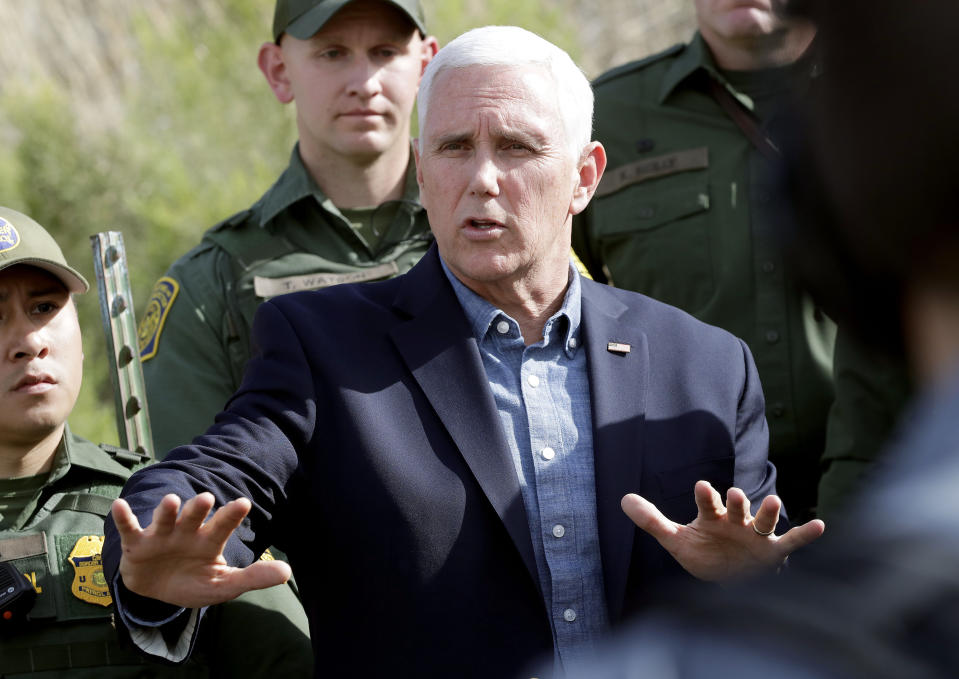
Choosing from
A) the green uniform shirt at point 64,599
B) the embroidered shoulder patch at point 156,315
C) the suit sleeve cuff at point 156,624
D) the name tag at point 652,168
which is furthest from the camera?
the name tag at point 652,168

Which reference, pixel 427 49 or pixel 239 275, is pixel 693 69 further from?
pixel 239 275

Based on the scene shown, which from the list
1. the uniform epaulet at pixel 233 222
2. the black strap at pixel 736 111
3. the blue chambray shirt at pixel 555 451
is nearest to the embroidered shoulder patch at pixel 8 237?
the uniform epaulet at pixel 233 222

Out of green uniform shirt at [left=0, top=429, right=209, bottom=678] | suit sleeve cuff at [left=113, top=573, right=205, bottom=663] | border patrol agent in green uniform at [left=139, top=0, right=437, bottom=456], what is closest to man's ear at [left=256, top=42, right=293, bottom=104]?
border patrol agent in green uniform at [left=139, top=0, right=437, bottom=456]

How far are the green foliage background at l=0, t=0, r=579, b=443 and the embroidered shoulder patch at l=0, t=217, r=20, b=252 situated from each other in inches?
555

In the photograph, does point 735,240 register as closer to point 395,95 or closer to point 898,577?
point 395,95

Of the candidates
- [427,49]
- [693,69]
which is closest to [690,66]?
[693,69]

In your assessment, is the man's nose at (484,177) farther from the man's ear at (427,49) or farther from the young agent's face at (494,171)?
the man's ear at (427,49)

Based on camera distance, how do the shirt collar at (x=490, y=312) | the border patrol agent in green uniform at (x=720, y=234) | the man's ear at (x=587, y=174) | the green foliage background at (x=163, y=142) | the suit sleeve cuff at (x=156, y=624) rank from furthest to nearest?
1. the green foliage background at (x=163, y=142)
2. the border patrol agent in green uniform at (x=720, y=234)
3. the man's ear at (x=587, y=174)
4. the shirt collar at (x=490, y=312)
5. the suit sleeve cuff at (x=156, y=624)

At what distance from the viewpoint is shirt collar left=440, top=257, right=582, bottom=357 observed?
2914mm

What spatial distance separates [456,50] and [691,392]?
36.2 inches

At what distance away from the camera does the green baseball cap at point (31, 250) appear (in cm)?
332

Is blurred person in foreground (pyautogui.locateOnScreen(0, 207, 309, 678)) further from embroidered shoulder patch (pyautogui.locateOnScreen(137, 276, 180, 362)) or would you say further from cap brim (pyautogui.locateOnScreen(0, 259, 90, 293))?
embroidered shoulder patch (pyautogui.locateOnScreen(137, 276, 180, 362))

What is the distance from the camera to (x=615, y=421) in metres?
2.79

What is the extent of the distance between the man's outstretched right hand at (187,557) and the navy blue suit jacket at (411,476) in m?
0.11
